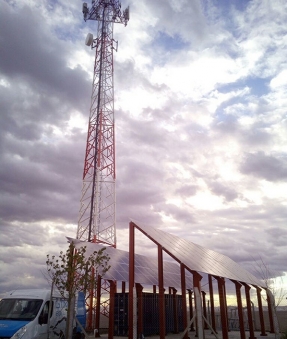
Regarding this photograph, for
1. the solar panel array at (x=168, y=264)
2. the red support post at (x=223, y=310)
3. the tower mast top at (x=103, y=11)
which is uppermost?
the tower mast top at (x=103, y=11)

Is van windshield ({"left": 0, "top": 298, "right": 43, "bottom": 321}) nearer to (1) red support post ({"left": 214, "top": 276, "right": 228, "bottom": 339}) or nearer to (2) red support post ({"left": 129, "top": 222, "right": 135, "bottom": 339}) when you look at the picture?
(2) red support post ({"left": 129, "top": 222, "right": 135, "bottom": 339})

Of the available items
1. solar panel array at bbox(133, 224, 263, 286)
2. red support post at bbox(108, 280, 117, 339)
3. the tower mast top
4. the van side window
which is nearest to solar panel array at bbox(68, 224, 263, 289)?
solar panel array at bbox(133, 224, 263, 286)

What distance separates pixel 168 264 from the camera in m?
32.7

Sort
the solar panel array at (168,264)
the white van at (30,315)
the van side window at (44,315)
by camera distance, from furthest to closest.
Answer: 1. the solar panel array at (168,264)
2. the van side window at (44,315)
3. the white van at (30,315)

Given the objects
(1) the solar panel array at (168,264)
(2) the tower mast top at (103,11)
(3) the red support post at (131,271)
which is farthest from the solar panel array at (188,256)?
(2) the tower mast top at (103,11)

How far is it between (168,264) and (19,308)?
20.6 m

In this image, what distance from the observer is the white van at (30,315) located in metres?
12.5

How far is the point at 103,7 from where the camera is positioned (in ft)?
110

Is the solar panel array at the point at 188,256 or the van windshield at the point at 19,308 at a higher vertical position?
the solar panel array at the point at 188,256

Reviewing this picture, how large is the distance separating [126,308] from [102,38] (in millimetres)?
25782

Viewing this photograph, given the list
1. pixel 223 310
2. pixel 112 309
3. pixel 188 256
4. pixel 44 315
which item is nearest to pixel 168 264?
pixel 223 310

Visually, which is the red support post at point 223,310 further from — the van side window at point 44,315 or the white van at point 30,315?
the van side window at point 44,315

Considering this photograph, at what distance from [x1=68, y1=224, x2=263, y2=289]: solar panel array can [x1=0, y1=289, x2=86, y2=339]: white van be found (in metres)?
4.28

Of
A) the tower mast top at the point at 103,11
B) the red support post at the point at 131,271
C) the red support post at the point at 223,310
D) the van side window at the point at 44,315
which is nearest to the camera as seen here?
the van side window at the point at 44,315
